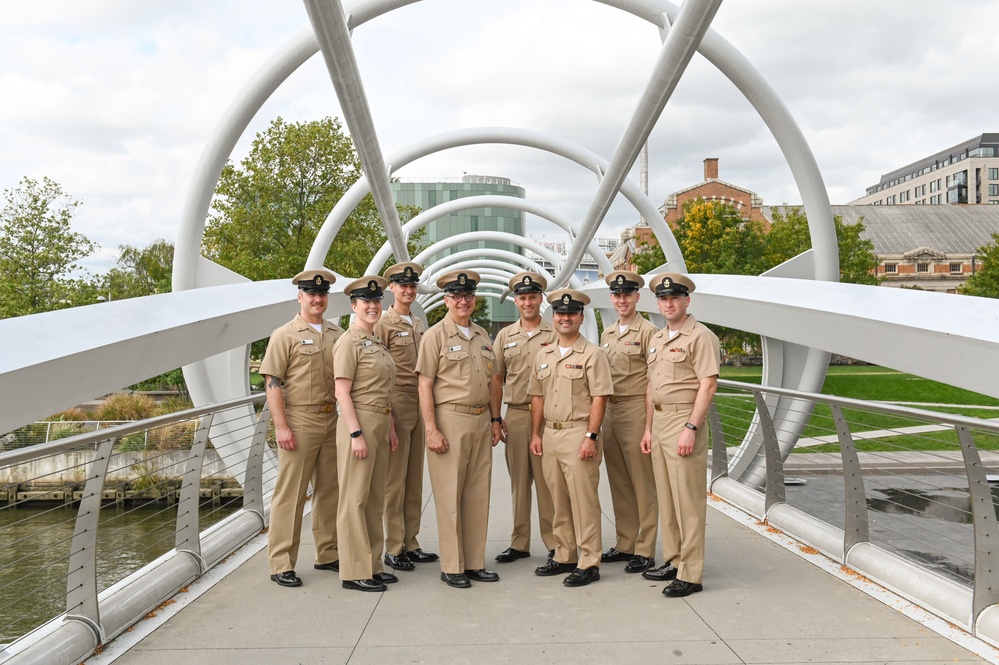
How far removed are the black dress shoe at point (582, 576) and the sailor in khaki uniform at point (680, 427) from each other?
1.01ft

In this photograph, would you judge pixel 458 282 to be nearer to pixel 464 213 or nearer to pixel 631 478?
pixel 631 478

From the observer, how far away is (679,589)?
14.9ft

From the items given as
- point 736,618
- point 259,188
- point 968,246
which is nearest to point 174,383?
point 259,188

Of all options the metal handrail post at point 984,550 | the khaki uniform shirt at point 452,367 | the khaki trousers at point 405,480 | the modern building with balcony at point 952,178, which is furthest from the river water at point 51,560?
the modern building with balcony at point 952,178

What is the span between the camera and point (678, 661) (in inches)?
140

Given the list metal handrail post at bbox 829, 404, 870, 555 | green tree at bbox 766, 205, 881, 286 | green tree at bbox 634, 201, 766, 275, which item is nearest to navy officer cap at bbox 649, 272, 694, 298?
metal handrail post at bbox 829, 404, 870, 555

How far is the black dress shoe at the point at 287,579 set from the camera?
15.6ft

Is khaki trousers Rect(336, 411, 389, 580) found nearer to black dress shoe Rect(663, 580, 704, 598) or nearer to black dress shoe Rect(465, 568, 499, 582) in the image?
black dress shoe Rect(465, 568, 499, 582)

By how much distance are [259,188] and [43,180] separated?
13646mm

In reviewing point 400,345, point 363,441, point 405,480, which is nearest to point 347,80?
point 400,345

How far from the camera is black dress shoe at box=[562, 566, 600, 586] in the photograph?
4730mm

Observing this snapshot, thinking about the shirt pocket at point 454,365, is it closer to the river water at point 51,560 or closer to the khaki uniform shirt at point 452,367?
the khaki uniform shirt at point 452,367

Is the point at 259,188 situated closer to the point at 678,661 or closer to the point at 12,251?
the point at 12,251

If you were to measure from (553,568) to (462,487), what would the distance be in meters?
0.73
